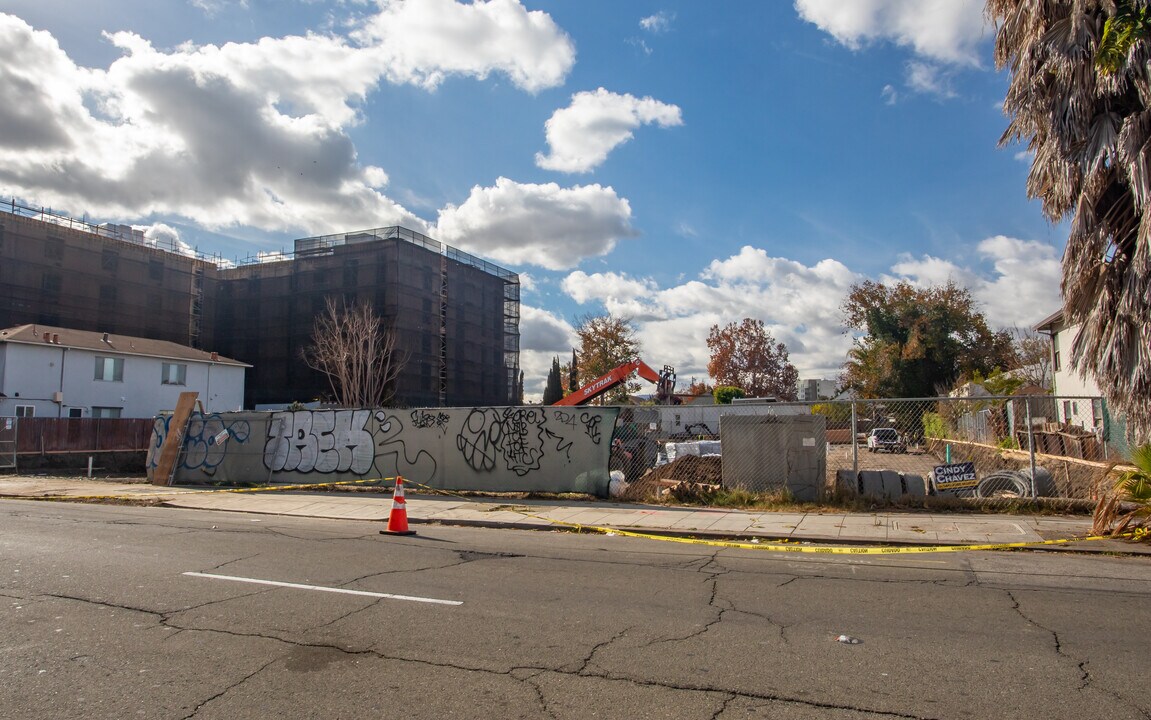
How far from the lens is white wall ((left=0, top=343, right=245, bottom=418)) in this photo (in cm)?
3619

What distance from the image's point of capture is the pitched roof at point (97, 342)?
3694cm

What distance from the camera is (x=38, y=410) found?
37.0m

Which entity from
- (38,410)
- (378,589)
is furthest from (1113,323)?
(38,410)

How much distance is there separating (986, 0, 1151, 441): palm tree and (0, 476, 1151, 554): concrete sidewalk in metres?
2.24

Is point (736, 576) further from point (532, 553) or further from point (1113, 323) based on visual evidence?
point (1113, 323)

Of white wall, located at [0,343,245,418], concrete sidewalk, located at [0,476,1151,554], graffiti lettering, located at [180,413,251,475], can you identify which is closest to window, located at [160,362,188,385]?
white wall, located at [0,343,245,418]

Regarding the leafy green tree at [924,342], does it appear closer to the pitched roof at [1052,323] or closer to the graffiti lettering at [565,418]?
the pitched roof at [1052,323]

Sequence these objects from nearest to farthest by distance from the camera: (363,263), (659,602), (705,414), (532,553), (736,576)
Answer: (659,602), (736,576), (532,553), (705,414), (363,263)

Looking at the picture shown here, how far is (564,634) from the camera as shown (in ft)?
18.5

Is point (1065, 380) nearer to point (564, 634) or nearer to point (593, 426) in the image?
point (593, 426)

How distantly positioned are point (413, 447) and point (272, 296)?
50833 mm

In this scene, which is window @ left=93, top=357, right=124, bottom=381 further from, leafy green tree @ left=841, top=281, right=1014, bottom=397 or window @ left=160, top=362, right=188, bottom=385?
leafy green tree @ left=841, top=281, right=1014, bottom=397

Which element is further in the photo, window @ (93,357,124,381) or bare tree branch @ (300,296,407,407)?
bare tree branch @ (300,296,407,407)

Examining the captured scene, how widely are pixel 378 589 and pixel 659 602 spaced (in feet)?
8.90
